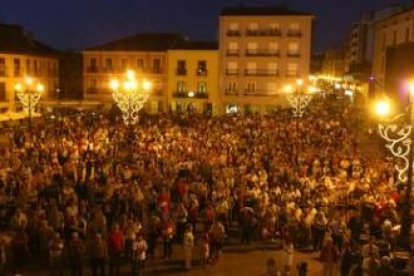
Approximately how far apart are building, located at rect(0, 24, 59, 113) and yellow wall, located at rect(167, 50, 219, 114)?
496 inches

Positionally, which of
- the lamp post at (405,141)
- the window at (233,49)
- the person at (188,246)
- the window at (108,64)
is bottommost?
the person at (188,246)

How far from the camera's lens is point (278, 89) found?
5606 cm

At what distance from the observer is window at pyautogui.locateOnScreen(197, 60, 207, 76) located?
185 feet

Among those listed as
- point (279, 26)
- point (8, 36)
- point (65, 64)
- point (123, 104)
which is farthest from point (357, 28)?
point (123, 104)

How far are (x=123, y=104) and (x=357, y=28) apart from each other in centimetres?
9584

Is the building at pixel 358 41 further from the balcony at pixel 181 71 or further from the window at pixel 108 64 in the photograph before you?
the window at pixel 108 64

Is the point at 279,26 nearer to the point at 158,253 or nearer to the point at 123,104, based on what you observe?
the point at 123,104

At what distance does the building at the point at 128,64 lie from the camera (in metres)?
57.0

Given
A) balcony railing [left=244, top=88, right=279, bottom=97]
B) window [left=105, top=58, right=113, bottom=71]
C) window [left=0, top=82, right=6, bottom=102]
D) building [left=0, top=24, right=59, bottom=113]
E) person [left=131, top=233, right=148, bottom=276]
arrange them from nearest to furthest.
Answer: person [left=131, top=233, right=148, bottom=276], window [left=0, top=82, right=6, bottom=102], building [left=0, top=24, right=59, bottom=113], balcony railing [left=244, top=88, right=279, bottom=97], window [left=105, top=58, right=113, bottom=71]

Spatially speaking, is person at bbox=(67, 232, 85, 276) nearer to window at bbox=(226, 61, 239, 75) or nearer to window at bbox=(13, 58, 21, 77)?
window at bbox=(13, 58, 21, 77)

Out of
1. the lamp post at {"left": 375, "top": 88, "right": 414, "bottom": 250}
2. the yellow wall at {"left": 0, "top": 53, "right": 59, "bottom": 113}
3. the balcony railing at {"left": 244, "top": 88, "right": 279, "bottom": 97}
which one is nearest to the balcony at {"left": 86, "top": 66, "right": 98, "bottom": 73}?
the yellow wall at {"left": 0, "top": 53, "right": 59, "bottom": 113}

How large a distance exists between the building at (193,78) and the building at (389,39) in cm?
1594

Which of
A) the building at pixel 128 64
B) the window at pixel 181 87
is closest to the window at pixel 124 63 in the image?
the building at pixel 128 64

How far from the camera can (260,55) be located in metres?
56.1
